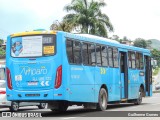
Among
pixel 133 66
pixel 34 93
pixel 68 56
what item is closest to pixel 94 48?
pixel 68 56

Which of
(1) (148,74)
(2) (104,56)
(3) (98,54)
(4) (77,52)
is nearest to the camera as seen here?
(4) (77,52)

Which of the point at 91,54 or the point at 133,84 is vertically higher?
the point at 91,54

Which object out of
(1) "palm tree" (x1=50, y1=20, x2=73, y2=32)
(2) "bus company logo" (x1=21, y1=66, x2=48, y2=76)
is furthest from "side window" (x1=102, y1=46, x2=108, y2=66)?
(1) "palm tree" (x1=50, y1=20, x2=73, y2=32)

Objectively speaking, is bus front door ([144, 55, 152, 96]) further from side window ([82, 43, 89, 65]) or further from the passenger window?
side window ([82, 43, 89, 65])

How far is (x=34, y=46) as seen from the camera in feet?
57.2

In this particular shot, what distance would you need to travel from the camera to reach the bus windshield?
17266mm

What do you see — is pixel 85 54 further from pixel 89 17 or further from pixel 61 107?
pixel 89 17

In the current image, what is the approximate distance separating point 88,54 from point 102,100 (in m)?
2.51

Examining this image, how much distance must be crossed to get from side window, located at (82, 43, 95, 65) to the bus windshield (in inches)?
72.9

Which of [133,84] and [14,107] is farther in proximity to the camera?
[133,84]

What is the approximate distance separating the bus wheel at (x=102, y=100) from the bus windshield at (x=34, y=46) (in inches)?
156

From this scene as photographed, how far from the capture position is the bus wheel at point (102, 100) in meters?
20.0

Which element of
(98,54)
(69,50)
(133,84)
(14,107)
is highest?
(69,50)

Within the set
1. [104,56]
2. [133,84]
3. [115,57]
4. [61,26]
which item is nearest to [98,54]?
[104,56]
